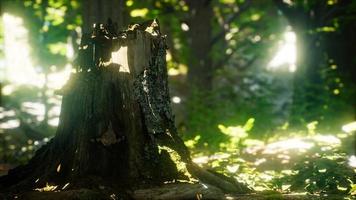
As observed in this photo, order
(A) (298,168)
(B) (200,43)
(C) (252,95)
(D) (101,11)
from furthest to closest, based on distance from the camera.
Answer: (B) (200,43), (C) (252,95), (D) (101,11), (A) (298,168)

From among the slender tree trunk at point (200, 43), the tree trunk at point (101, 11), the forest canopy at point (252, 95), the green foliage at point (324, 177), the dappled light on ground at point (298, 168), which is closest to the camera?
the green foliage at point (324, 177)

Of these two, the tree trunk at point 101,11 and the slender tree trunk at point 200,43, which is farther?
the slender tree trunk at point 200,43

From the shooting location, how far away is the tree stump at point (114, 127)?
3816 mm

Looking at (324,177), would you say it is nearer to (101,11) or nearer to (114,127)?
(114,127)

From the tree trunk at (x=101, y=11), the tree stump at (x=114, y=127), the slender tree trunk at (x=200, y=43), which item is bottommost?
the tree stump at (x=114, y=127)

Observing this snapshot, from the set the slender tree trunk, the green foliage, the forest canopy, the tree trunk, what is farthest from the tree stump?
the slender tree trunk

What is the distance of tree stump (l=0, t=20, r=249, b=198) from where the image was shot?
382 cm

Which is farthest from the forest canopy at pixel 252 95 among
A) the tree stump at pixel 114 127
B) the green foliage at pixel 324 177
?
the tree stump at pixel 114 127

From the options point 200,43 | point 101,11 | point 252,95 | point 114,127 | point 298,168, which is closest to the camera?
point 114,127

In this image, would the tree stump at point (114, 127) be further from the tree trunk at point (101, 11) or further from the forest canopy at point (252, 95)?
the tree trunk at point (101, 11)

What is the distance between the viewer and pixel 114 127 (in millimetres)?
3910

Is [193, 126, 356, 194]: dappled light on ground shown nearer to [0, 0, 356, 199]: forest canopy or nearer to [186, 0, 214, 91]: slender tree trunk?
[0, 0, 356, 199]: forest canopy

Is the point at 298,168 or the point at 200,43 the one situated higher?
the point at 200,43

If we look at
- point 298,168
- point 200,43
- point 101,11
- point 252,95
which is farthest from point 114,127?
point 200,43
